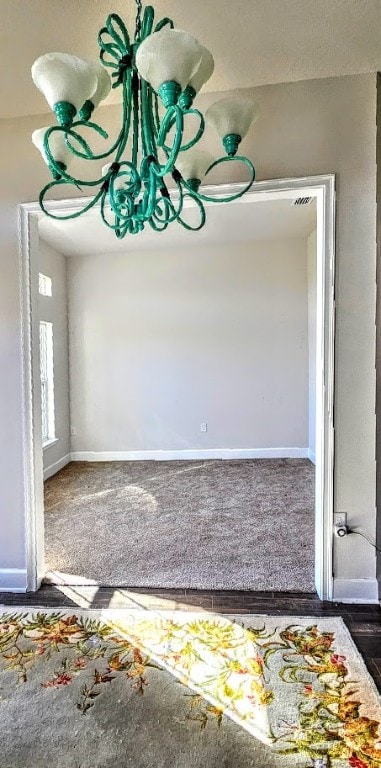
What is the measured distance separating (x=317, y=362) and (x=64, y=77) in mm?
1716

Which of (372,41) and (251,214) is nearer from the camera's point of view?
(372,41)

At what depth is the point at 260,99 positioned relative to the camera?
214cm

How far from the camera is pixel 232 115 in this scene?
4.31 feet

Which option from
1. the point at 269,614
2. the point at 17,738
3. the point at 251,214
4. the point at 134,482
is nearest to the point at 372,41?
the point at 251,214

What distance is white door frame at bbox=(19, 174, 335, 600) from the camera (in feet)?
6.98

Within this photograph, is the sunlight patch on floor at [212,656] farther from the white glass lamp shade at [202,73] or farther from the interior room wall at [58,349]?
the interior room wall at [58,349]

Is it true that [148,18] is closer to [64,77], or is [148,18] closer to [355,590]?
[64,77]

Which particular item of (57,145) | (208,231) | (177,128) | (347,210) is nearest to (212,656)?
(177,128)

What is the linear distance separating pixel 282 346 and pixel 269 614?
371cm

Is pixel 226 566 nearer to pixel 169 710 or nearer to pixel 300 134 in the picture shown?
pixel 169 710

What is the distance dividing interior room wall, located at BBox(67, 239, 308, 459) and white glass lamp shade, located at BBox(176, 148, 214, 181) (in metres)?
3.75

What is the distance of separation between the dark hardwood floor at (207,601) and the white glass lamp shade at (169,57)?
2307mm

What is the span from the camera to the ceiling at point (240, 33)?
5.32 ft

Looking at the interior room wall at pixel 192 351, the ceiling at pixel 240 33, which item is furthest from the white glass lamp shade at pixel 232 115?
the interior room wall at pixel 192 351
